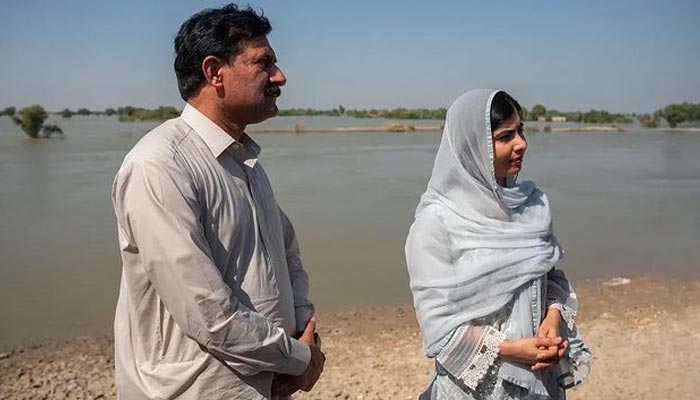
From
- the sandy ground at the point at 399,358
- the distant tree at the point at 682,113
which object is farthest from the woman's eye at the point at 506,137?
the distant tree at the point at 682,113

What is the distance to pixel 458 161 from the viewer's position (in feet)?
6.76

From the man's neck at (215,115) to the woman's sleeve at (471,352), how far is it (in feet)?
3.09

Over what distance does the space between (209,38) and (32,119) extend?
28.7 metres

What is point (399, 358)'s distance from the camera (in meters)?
4.20

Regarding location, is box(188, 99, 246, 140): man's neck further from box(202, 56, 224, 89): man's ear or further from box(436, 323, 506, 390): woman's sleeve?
box(436, 323, 506, 390): woman's sleeve

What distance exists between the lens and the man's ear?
1.61 m

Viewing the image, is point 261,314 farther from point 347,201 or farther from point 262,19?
point 347,201

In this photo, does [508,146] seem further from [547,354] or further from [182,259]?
[182,259]

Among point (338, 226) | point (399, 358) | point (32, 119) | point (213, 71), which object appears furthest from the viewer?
point (32, 119)

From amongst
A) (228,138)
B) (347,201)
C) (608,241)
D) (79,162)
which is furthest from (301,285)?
(79,162)

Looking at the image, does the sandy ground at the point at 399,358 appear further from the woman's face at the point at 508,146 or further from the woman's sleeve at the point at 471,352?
the woman's face at the point at 508,146

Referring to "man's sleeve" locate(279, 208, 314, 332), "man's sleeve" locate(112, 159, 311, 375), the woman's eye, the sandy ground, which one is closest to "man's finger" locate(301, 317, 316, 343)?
"man's sleeve" locate(279, 208, 314, 332)

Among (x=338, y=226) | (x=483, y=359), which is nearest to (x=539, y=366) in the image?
(x=483, y=359)

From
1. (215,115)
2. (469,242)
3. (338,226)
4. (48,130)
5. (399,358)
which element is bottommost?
(338,226)
